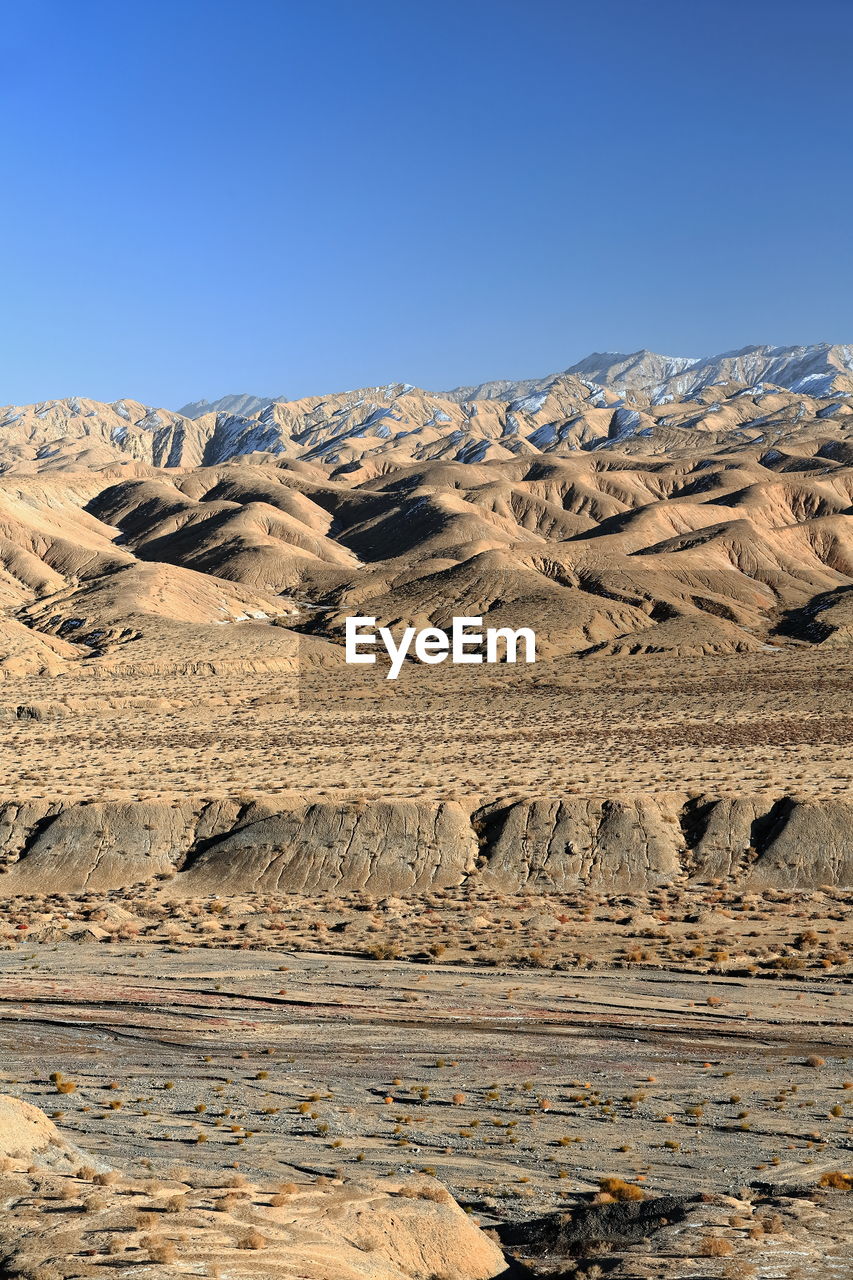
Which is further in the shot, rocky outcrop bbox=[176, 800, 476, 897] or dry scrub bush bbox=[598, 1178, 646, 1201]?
rocky outcrop bbox=[176, 800, 476, 897]

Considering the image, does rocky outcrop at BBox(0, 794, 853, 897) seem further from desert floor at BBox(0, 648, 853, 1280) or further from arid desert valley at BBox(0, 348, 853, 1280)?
desert floor at BBox(0, 648, 853, 1280)

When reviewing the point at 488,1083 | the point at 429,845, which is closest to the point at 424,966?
the point at 488,1083

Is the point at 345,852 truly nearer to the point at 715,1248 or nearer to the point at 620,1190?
the point at 620,1190

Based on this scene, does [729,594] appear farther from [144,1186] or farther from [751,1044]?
[144,1186]

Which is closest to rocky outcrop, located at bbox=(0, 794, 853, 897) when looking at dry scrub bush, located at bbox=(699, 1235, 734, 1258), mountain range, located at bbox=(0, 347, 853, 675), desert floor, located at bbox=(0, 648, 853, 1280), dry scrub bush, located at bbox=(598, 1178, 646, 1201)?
desert floor, located at bbox=(0, 648, 853, 1280)

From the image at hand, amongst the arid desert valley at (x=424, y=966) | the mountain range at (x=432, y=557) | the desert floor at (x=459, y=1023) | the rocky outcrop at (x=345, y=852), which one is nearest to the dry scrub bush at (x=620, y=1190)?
the arid desert valley at (x=424, y=966)

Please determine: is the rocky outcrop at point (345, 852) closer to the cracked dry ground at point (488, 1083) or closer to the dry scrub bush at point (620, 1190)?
the cracked dry ground at point (488, 1083)

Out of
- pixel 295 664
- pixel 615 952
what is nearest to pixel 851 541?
pixel 295 664
